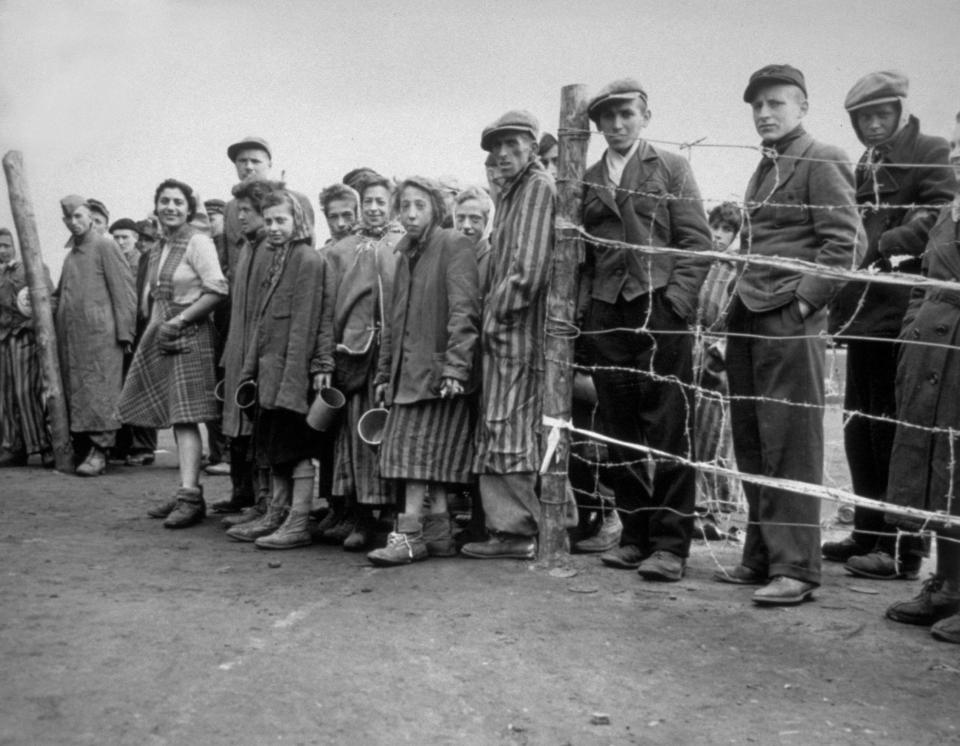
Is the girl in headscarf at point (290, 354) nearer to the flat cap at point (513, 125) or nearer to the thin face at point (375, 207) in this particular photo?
the thin face at point (375, 207)

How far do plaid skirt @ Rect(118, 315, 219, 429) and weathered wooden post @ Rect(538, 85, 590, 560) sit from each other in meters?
2.12

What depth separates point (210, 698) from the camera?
289cm

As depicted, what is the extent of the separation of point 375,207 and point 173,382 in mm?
1521

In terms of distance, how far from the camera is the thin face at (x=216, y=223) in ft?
26.0

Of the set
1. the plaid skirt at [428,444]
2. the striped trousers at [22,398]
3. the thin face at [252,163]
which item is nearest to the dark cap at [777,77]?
the plaid skirt at [428,444]

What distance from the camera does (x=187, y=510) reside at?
216 inches

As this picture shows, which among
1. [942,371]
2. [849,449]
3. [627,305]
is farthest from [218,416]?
[942,371]

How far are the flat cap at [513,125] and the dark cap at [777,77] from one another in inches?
39.2

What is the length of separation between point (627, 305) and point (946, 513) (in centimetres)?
153

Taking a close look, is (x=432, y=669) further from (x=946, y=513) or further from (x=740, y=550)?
(x=740, y=550)

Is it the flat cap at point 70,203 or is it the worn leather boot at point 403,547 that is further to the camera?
the flat cap at point 70,203

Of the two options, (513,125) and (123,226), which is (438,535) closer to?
(513,125)

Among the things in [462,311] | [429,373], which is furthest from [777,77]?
[429,373]

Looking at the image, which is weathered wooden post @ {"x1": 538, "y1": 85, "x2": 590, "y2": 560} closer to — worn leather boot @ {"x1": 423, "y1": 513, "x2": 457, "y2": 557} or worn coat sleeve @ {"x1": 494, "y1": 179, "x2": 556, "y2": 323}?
worn coat sleeve @ {"x1": 494, "y1": 179, "x2": 556, "y2": 323}
